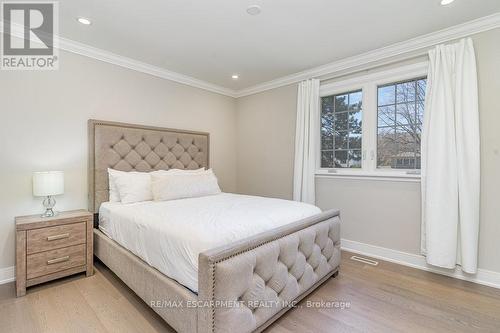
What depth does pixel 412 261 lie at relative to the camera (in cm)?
277

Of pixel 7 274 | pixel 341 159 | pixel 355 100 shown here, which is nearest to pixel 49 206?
pixel 7 274

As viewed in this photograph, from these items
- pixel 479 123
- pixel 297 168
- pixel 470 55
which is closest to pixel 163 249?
pixel 297 168

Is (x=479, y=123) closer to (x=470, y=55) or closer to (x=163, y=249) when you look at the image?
(x=470, y=55)

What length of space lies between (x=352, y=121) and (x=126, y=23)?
2.82 metres

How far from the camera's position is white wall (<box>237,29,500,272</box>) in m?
2.31

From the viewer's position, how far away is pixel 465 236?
2.34 m

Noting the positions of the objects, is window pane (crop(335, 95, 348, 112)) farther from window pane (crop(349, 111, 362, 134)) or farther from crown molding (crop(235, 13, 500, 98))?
crown molding (crop(235, 13, 500, 98))

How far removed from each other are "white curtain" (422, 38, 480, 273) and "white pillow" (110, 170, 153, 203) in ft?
10.00

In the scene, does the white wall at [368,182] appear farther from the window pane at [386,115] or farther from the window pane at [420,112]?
the window pane at [386,115]

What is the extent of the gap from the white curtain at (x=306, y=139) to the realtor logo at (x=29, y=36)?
2863 mm

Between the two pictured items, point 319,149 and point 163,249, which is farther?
point 319,149

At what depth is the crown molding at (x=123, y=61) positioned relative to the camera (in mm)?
2649

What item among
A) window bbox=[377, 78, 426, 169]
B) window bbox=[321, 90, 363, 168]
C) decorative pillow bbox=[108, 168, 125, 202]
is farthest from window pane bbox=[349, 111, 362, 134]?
decorative pillow bbox=[108, 168, 125, 202]

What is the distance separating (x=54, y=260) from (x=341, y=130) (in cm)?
355
